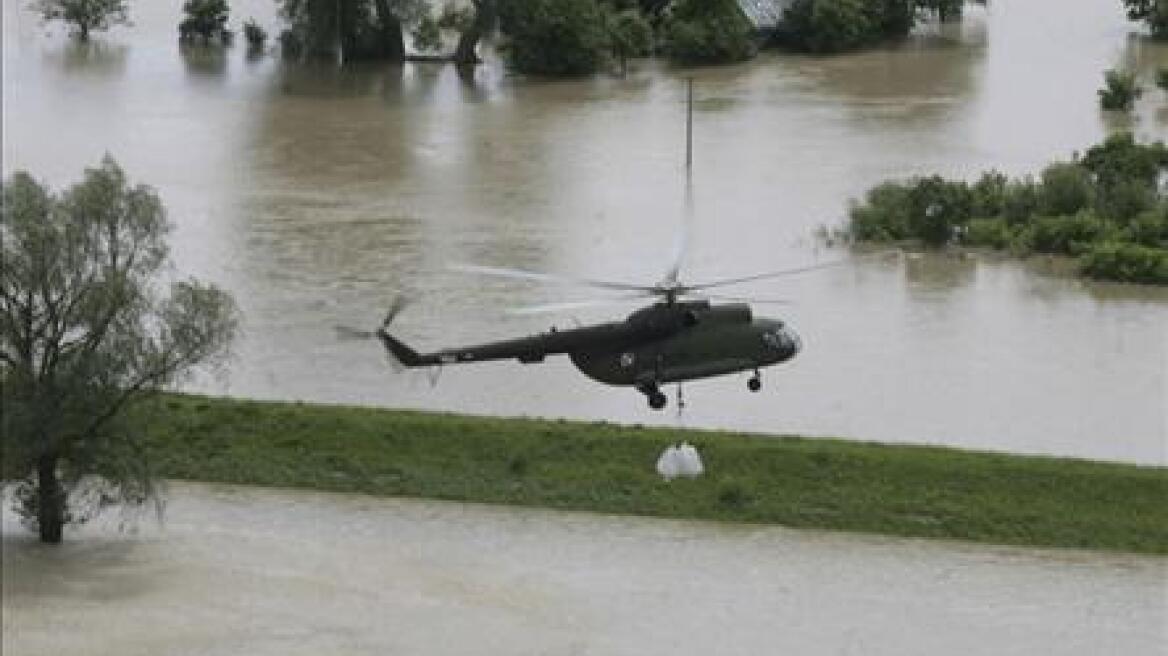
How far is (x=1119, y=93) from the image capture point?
109ft

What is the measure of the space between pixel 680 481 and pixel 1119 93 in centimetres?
1712

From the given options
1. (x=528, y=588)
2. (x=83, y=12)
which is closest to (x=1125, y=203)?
(x=528, y=588)

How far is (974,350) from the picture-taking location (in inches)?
838

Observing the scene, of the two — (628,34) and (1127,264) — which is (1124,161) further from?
(628,34)

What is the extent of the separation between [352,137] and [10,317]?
15802mm

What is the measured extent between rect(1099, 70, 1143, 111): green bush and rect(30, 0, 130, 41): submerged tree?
53.8ft

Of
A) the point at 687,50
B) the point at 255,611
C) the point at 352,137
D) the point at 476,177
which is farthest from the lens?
the point at 687,50

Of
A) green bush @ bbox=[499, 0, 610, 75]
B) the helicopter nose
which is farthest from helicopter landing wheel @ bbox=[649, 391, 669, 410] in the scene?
green bush @ bbox=[499, 0, 610, 75]

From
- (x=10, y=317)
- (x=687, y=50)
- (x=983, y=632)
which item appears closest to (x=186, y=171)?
(x=687, y=50)

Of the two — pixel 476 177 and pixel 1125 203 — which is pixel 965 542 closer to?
pixel 1125 203

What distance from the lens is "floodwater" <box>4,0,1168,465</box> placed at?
19.8 m

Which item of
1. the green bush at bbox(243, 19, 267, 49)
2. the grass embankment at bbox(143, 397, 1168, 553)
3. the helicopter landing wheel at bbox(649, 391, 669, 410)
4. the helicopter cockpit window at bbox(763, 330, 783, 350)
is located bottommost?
the grass embankment at bbox(143, 397, 1168, 553)

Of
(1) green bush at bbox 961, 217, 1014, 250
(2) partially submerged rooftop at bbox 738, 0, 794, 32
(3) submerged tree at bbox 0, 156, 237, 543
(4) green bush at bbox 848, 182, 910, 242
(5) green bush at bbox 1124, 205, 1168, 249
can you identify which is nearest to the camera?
(3) submerged tree at bbox 0, 156, 237, 543

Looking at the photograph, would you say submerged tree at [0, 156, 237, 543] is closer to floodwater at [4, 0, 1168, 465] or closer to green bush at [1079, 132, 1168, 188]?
floodwater at [4, 0, 1168, 465]
